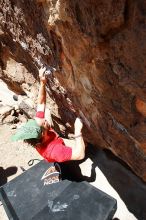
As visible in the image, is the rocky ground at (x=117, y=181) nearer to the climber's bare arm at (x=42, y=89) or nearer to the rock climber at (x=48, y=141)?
the rock climber at (x=48, y=141)

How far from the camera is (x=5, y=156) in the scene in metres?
6.21

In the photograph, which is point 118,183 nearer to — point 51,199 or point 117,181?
point 117,181

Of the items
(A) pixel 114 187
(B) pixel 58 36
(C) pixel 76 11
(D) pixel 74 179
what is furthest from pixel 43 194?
(C) pixel 76 11

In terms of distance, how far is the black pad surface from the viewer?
393 centimetres

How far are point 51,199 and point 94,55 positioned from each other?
266 centimetres

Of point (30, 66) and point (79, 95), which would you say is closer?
point (79, 95)

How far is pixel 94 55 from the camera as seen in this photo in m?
2.36

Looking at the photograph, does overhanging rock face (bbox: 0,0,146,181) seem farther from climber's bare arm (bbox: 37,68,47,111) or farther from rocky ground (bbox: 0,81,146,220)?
rocky ground (bbox: 0,81,146,220)

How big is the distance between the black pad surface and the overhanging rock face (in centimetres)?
86

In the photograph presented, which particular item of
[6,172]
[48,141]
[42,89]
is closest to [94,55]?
[42,89]

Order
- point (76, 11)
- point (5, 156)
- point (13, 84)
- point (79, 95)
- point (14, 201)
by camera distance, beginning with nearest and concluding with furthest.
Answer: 1. point (76, 11)
2. point (79, 95)
3. point (14, 201)
4. point (13, 84)
5. point (5, 156)

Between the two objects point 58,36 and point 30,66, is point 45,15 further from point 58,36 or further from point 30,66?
point 30,66

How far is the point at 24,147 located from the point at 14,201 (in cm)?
207

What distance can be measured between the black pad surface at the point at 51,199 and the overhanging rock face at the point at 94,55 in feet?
2.82
